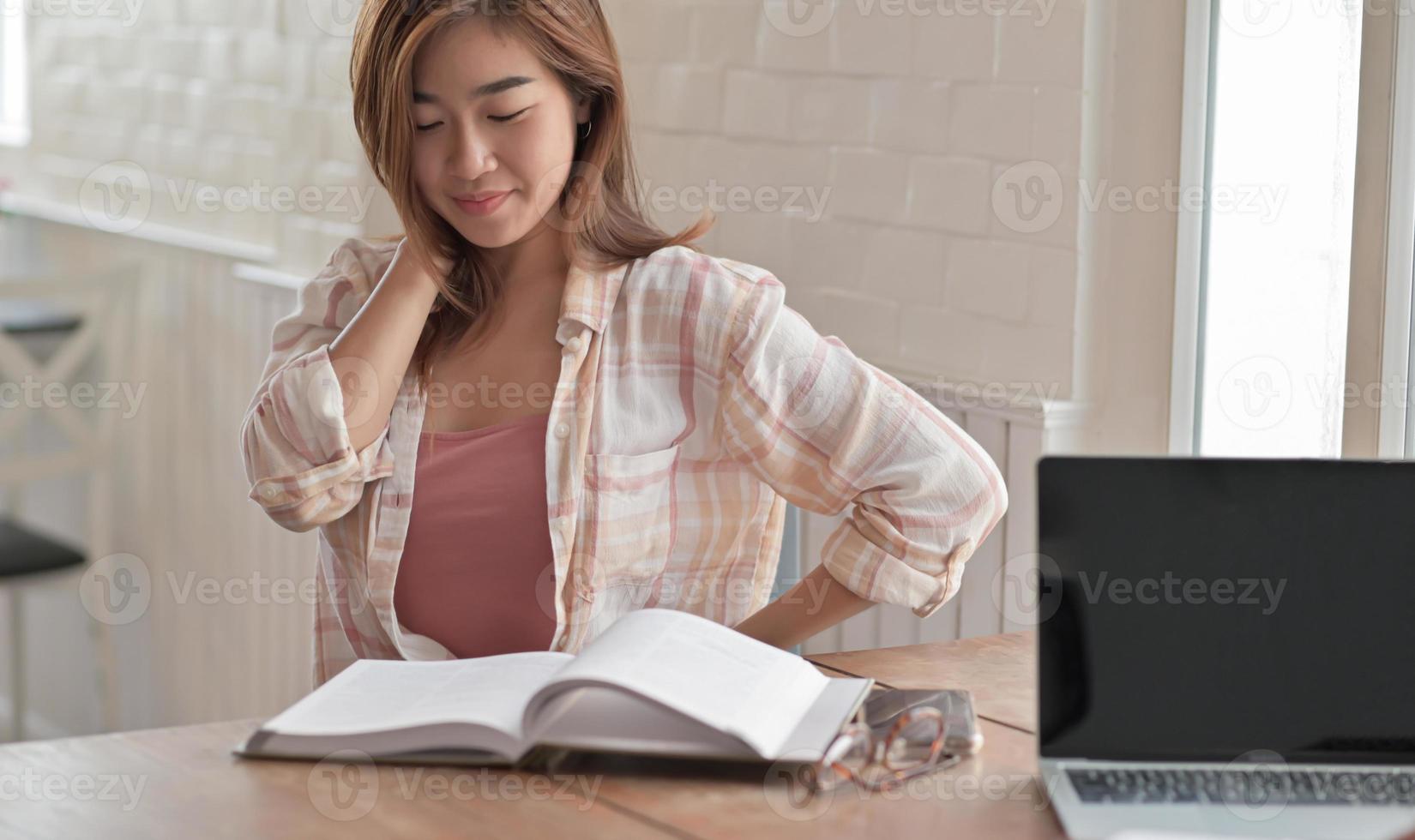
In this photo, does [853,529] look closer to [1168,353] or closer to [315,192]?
[1168,353]

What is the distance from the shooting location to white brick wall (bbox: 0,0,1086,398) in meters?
2.00

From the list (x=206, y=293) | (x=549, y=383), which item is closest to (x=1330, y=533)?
(x=549, y=383)

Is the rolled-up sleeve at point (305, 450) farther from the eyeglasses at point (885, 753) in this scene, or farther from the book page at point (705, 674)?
the eyeglasses at point (885, 753)

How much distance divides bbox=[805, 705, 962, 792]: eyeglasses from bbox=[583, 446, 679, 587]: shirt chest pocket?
1.48ft

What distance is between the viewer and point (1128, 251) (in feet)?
6.44

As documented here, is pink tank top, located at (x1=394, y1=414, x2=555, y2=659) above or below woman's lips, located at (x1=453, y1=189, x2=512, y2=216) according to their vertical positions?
below

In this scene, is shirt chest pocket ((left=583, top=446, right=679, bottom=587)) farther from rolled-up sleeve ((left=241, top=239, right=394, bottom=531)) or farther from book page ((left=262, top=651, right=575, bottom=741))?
book page ((left=262, top=651, right=575, bottom=741))

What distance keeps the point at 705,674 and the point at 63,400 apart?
8.35 ft

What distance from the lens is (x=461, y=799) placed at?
1.02 meters

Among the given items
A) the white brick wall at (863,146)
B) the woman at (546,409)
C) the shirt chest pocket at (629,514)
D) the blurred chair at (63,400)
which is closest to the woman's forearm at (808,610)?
the woman at (546,409)

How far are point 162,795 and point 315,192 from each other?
2.06 metres

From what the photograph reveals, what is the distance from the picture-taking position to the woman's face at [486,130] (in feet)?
4.77

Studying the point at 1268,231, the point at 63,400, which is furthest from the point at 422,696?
the point at 63,400

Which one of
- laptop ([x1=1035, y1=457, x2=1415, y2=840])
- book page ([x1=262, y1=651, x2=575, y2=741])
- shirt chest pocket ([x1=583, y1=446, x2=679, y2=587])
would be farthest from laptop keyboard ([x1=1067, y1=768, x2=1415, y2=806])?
shirt chest pocket ([x1=583, y1=446, x2=679, y2=587])
